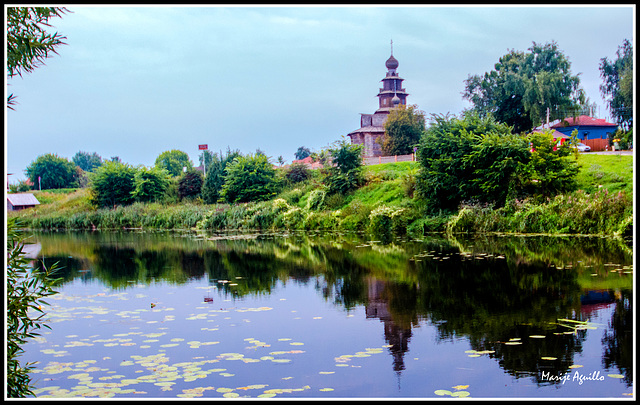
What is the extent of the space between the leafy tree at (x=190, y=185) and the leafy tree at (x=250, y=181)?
254 inches

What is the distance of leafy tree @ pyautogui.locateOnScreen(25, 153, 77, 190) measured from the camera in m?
84.4

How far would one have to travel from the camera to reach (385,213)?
1133 inches

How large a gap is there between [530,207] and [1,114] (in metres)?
23.0

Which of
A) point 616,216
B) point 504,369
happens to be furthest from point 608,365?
point 616,216

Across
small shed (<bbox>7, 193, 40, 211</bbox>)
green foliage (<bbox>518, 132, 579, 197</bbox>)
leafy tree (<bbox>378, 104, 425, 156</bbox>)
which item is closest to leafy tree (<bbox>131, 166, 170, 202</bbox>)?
small shed (<bbox>7, 193, 40, 211</bbox>)

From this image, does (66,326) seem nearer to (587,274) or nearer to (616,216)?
(587,274)

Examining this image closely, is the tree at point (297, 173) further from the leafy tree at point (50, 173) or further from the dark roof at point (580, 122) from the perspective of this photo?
the leafy tree at point (50, 173)

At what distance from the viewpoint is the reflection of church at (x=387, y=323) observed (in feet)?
23.7

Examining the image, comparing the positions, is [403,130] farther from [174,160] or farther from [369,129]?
[174,160]

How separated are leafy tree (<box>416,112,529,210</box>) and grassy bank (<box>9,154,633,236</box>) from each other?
1061 mm

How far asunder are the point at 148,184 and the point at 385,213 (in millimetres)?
28575

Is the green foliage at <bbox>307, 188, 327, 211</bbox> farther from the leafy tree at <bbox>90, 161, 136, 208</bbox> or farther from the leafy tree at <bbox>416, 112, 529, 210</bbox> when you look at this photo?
the leafy tree at <bbox>90, 161, 136, 208</bbox>

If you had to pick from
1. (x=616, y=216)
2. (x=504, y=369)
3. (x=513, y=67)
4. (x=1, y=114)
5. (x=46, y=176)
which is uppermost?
(x=513, y=67)

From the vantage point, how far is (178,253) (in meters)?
22.0
